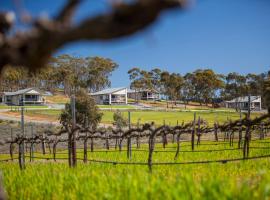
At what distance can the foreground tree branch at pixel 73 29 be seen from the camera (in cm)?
185

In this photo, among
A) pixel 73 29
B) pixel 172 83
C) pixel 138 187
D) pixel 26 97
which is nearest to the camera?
pixel 73 29

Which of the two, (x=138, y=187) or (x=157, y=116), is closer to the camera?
(x=138, y=187)

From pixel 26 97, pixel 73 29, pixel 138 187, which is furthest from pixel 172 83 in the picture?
pixel 73 29

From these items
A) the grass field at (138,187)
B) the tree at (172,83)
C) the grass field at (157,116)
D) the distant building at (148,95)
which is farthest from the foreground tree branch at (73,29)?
the distant building at (148,95)

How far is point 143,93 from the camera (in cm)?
9356

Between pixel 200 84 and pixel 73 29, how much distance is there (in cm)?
7997

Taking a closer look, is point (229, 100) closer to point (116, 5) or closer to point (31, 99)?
point (31, 99)

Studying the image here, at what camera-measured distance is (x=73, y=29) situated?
204 centimetres

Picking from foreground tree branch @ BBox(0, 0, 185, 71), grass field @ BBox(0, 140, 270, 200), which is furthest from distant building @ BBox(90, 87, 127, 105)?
foreground tree branch @ BBox(0, 0, 185, 71)

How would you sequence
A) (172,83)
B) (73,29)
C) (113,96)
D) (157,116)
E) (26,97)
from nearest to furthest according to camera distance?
(73,29)
(157,116)
(26,97)
(113,96)
(172,83)

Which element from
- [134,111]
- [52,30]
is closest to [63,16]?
[52,30]

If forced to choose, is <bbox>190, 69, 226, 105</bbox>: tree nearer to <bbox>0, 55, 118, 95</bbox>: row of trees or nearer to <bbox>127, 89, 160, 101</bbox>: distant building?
<bbox>127, 89, 160, 101</bbox>: distant building

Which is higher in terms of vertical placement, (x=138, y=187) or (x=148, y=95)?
(x=148, y=95)

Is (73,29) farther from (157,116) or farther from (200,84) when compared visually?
(200,84)
